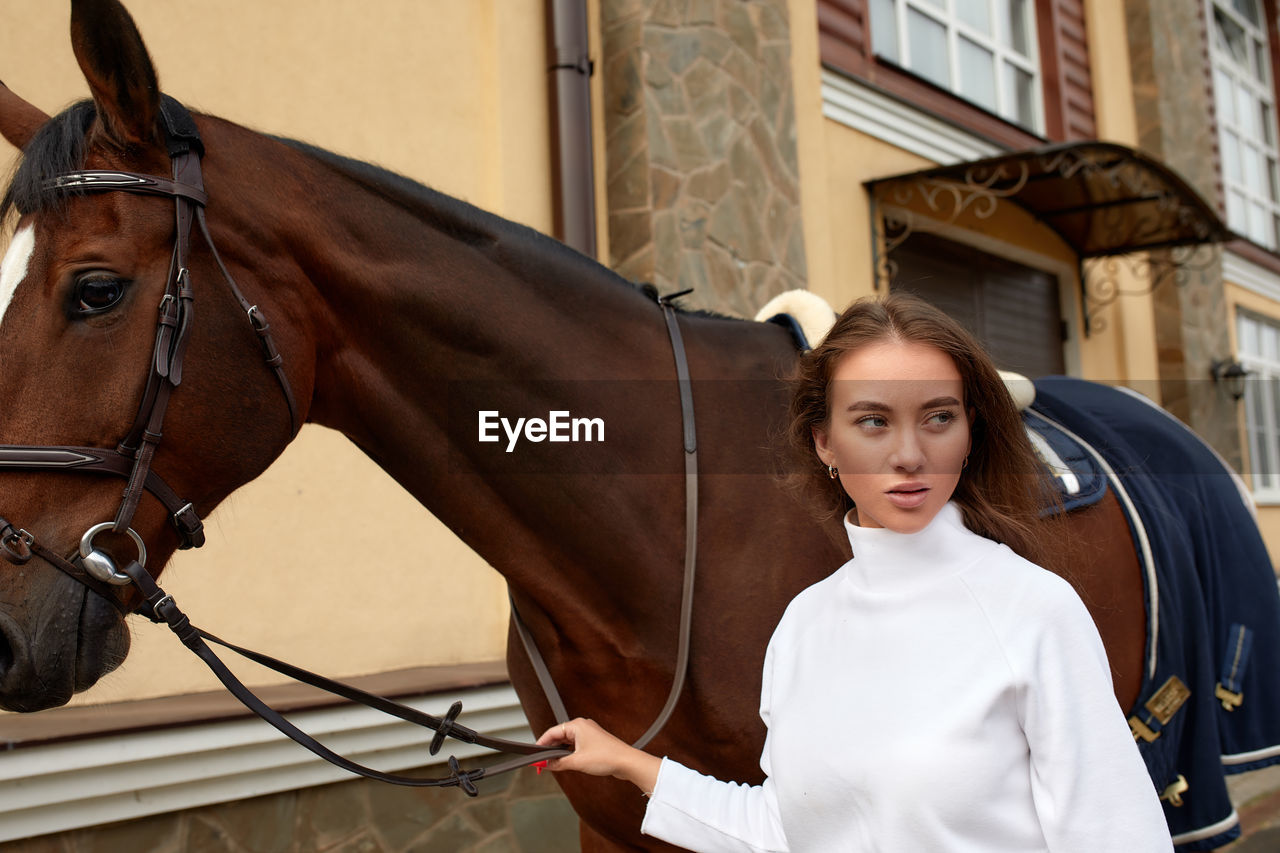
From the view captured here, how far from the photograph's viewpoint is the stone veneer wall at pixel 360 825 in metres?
2.71

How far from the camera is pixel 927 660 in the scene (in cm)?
105

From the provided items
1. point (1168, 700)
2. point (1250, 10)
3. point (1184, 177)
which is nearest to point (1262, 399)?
point (1184, 177)

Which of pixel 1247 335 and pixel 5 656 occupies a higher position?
pixel 1247 335

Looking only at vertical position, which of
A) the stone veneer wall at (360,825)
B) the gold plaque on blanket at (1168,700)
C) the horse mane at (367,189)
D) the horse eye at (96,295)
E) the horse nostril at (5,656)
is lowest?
the stone veneer wall at (360,825)

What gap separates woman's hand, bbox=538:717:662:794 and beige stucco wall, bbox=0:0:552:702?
2.02 metres

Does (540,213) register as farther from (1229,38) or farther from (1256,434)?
(1229,38)

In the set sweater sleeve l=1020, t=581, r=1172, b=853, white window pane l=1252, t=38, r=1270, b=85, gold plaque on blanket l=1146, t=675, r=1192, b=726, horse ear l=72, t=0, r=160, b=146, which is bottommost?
gold plaque on blanket l=1146, t=675, r=1192, b=726

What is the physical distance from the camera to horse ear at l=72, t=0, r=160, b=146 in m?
1.39

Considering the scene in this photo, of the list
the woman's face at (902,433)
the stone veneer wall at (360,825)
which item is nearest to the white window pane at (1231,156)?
the stone veneer wall at (360,825)

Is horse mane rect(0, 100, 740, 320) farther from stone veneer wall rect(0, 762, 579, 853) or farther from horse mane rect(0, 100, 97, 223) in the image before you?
stone veneer wall rect(0, 762, 579, 853)

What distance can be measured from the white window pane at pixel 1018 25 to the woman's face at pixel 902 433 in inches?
310

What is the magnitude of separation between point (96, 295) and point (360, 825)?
2.32 meters

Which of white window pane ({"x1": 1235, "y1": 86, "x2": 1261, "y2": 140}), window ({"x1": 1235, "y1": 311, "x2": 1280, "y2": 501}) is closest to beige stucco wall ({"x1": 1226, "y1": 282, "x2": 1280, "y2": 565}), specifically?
window ({"x1": 1235, "y1": 311, "x2": 1280, "y2": 501})

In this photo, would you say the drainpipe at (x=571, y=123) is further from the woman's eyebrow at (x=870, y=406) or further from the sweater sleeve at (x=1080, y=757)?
the sweater sleeve at (x=1080, y=757)
